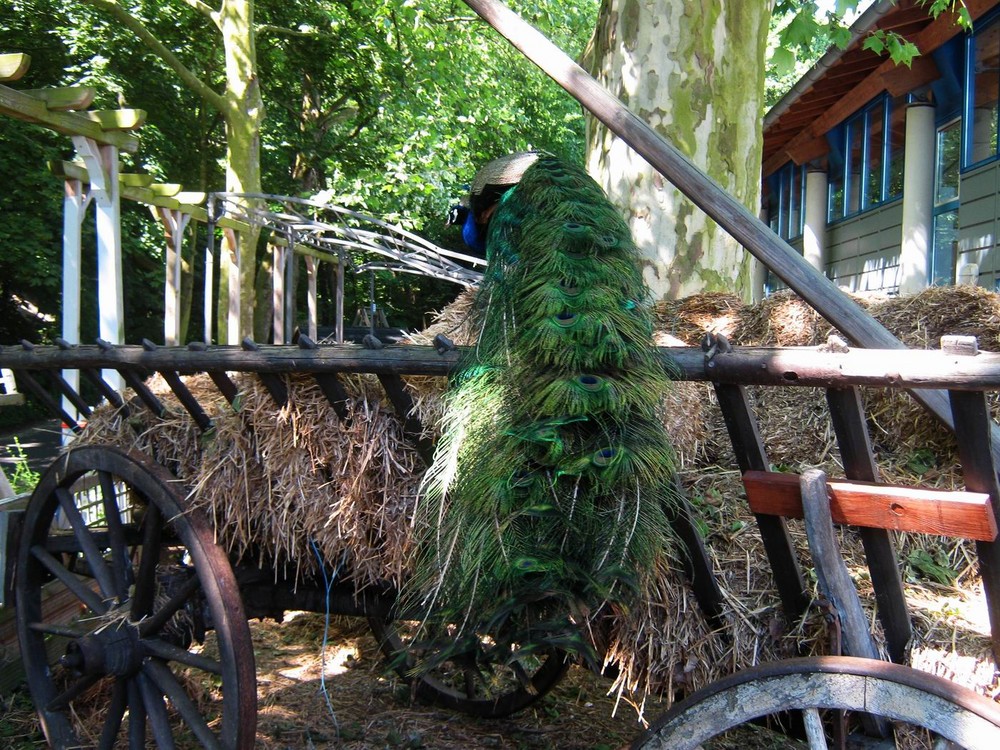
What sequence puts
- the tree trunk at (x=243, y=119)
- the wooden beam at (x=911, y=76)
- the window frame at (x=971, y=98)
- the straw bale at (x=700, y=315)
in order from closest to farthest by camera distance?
the straw bale at (x=700, y=315) → the window frame at (x=971, y=98) → the wooden beam at (x=911, y=76) → the tree trunk at (x=243, y=119)

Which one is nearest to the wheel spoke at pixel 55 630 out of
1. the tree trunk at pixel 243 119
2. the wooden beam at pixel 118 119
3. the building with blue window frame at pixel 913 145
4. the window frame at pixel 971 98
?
the wooden beam at pixel 118 119

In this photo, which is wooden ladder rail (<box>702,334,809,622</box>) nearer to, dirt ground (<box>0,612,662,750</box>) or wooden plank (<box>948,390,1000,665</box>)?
wooden plank (<box>948,390,1000,665</box>)

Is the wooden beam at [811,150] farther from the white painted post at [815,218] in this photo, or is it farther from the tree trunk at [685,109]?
the tree trunk at [685,109]

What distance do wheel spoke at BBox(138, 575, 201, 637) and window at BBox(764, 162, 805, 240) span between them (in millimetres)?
14665

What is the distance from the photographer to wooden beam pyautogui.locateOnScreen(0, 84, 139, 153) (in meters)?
5.68

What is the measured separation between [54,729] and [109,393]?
1.31m

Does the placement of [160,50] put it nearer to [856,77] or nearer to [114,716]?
[856,77]

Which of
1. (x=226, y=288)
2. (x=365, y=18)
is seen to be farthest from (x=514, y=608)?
(x=365, y=18)

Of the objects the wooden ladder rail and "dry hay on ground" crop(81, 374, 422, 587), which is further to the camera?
"dry hay on ground" crop(81, 374, 422, 587)

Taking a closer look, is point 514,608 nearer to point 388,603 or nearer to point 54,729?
point 388,603

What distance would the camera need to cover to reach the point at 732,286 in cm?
450

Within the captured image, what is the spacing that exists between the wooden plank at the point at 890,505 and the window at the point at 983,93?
7659 mm

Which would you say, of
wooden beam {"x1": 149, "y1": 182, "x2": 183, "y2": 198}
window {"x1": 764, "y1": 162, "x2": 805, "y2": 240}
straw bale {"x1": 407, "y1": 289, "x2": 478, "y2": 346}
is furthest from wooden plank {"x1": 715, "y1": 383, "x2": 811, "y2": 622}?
window {"x1": 764, "y1": 162, "x2": 805, "y2": 240}

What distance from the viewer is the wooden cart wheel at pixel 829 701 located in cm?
164
